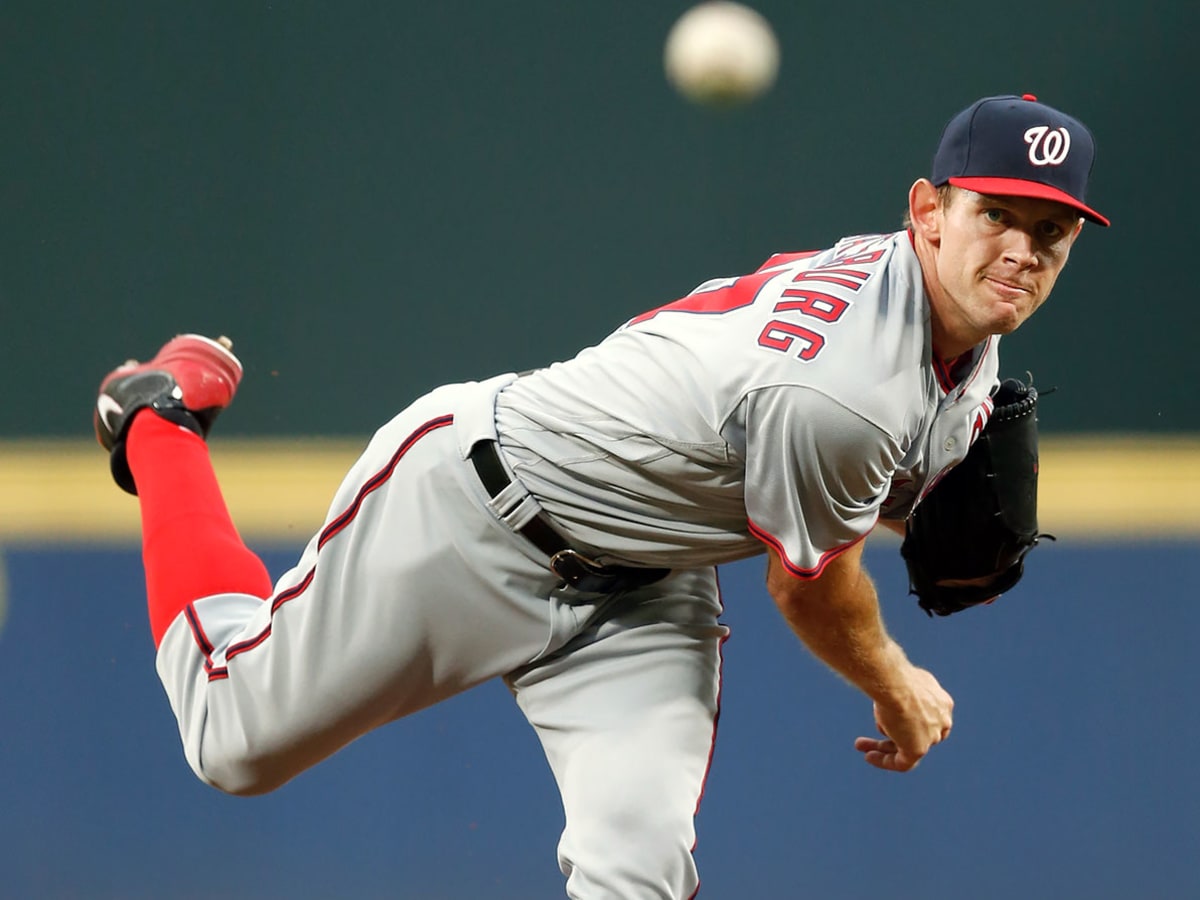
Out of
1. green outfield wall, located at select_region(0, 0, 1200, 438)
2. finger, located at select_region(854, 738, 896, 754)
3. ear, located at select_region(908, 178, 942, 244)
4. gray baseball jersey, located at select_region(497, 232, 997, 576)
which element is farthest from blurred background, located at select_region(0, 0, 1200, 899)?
ear, located at select_region(908, 178, 942, 244)

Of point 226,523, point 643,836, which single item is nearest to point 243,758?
point 226,523

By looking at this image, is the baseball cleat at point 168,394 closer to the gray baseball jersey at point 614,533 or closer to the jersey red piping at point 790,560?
the gray baseball jersey at point 614,533

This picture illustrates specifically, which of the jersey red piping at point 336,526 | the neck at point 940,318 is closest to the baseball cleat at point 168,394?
the jersey red piping at point 336,526

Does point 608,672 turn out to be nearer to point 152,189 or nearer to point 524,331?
point 524,331

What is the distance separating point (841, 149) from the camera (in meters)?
2.59

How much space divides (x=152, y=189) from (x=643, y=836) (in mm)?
1697

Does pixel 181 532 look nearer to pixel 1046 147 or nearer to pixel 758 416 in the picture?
pixel 758 416

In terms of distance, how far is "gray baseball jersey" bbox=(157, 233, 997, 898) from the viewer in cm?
136

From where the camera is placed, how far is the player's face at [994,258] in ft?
4.40

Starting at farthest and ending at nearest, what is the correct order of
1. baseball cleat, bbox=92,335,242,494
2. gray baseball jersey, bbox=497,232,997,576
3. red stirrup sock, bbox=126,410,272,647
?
baseball cleat, bbox=92,335,242,494, red stirrup sock, bbox=126,410,272,647, gray baseball jersey, bbox=497,232,997,576

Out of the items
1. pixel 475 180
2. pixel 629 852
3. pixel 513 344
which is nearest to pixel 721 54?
pixel 475 180

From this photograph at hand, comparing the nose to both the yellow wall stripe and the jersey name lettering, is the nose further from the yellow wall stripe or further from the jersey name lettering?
the yellow wall stripe

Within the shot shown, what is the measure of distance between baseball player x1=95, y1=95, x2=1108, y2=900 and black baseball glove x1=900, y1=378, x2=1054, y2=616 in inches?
2.6

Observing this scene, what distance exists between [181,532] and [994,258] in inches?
41.3
